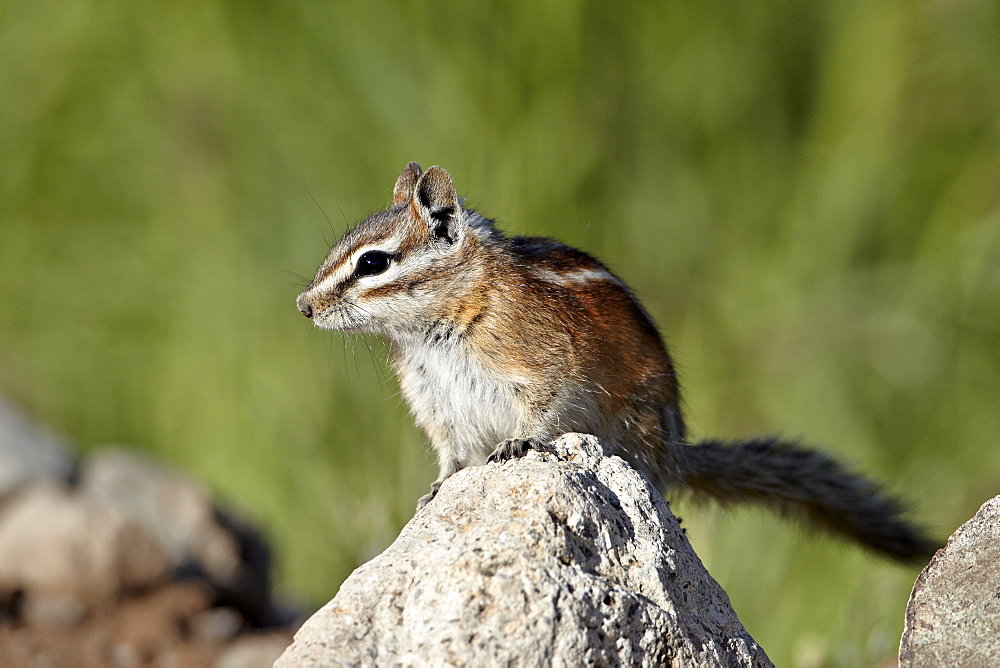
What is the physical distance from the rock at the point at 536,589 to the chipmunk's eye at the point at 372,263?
1.03m

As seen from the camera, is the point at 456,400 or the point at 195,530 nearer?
the point at 456,400

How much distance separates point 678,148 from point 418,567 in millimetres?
3766

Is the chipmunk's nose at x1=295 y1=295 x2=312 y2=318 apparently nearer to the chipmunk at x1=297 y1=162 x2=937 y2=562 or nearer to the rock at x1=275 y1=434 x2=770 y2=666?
the chipmunk at x1=297 y1=162 x2=937 y2=562

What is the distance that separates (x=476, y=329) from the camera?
3.43 meters

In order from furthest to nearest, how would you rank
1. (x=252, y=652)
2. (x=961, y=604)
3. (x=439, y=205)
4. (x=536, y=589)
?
1. (x=252, y=652)
2. (x=439, y=205)
3. (x=961, y=604)
4. (x=536, y=589)

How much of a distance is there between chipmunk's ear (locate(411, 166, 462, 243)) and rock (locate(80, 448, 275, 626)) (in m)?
2.29

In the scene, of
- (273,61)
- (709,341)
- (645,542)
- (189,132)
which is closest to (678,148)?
(709,341)

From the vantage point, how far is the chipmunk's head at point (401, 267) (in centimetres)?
345

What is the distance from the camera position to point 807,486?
3.95m

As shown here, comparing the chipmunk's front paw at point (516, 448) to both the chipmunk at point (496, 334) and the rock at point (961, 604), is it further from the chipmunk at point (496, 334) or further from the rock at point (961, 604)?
the rock at point (961, 604)

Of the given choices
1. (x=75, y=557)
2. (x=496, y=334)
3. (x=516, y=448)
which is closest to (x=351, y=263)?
(x=496, y=334)

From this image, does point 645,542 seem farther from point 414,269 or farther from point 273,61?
point 273,61

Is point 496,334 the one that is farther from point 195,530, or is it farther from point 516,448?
point 195,530

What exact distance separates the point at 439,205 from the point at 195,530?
238 cm
